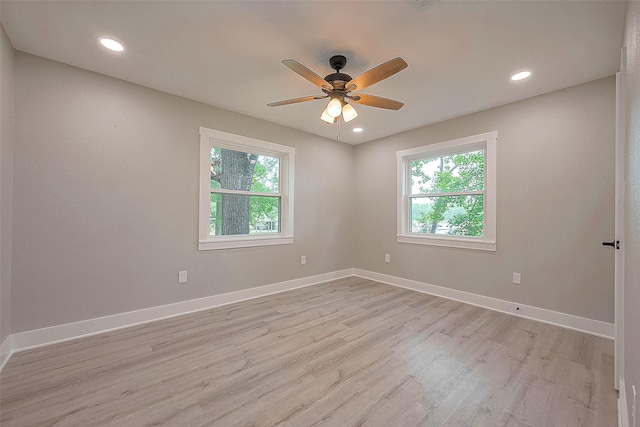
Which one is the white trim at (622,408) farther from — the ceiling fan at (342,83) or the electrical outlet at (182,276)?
the electrical outlet at (182,276)

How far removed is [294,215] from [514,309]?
10.1ft

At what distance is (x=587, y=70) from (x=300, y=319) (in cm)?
369

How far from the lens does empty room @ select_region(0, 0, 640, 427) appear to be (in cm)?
164

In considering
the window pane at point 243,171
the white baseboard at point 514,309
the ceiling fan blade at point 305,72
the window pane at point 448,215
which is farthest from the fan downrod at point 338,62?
the white baseboard at point 514,309

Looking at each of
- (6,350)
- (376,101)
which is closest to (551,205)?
(376,101)

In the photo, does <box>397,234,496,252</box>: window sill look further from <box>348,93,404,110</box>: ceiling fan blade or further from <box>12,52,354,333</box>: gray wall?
<box>12,52,354,333</box>: gray wall

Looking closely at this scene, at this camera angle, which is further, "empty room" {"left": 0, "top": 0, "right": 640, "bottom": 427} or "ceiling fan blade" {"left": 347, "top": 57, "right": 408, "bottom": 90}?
"ceiling fan blade" {"left": 347, "top": 57, "right": 408, "bottom": 90}

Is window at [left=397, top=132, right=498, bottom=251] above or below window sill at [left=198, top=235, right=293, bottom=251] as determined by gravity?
above

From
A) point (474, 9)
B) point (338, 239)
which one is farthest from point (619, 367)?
point (338, 239)

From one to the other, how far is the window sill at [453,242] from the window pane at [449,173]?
2.29 ft

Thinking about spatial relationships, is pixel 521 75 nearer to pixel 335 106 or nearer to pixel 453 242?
pixel 335 106

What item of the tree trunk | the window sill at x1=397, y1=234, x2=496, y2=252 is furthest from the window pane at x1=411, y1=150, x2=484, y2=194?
the tree trunk

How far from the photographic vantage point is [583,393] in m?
1.68

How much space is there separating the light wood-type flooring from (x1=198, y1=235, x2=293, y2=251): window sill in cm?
84
